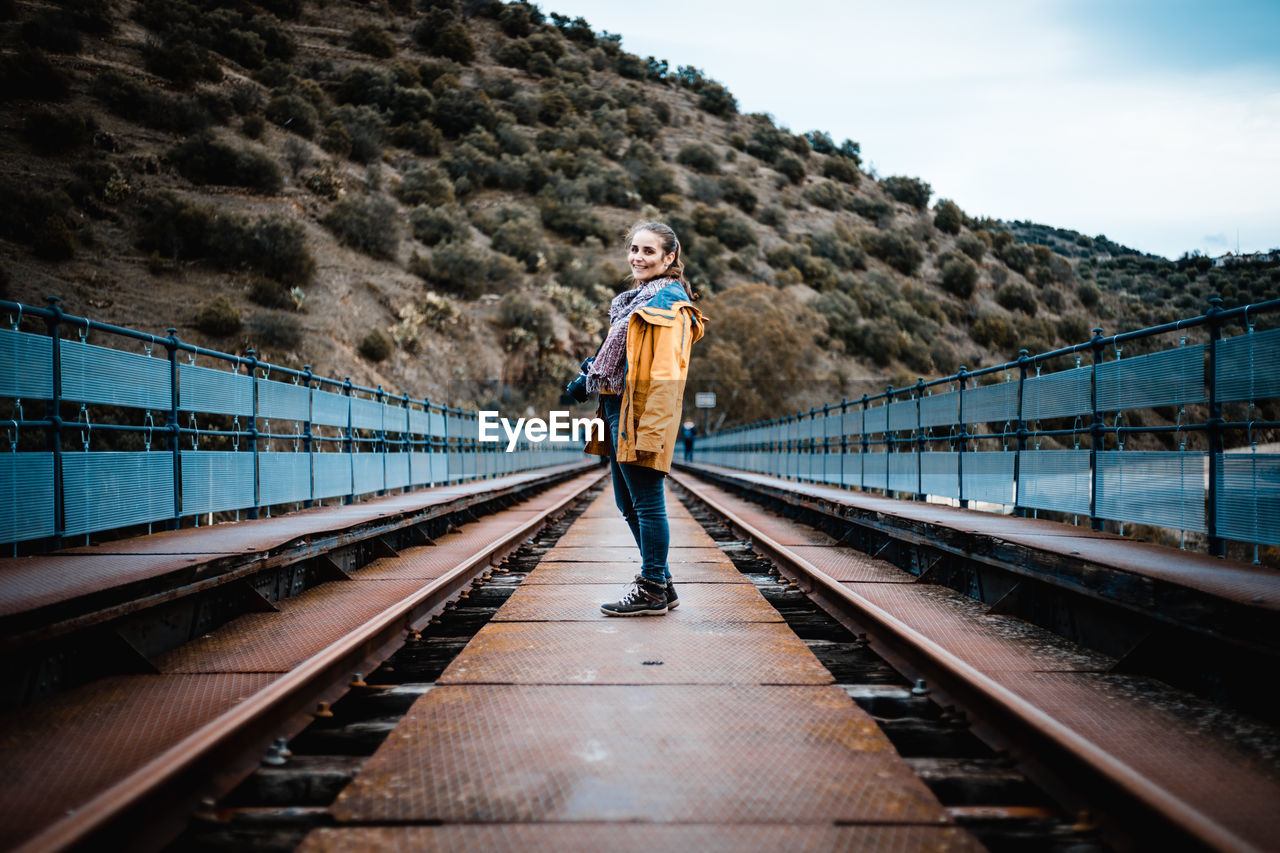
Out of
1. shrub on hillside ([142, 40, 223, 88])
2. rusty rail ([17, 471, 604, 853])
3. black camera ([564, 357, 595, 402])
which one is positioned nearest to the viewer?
rusty rail ([17, 471, 604, 853])

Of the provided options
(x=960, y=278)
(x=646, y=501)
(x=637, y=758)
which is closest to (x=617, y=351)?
(x=646, y=501)

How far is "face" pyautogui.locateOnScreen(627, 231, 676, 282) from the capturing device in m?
4.53

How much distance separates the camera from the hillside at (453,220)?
34.9m

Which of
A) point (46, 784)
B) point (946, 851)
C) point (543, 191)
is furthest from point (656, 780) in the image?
point (543, 191)

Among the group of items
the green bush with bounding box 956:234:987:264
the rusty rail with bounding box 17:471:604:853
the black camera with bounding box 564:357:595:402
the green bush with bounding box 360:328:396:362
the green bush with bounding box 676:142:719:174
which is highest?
the green bush with bounding box 676:142:719:174

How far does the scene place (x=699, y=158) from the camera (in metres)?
89.8

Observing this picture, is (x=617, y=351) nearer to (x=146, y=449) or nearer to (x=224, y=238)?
(x=146, y=449)

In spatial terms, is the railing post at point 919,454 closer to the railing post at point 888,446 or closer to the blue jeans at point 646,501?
the railing post at point 888,446

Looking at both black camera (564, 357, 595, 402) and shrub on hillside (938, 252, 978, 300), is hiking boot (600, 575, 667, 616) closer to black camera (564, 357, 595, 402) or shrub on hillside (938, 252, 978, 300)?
black camera (564, 357, 595, 402)

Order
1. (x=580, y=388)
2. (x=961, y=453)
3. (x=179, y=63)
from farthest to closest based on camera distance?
1. (x=179, y=63)
2. (x=961, y=453)
3. (x=580, y=388)

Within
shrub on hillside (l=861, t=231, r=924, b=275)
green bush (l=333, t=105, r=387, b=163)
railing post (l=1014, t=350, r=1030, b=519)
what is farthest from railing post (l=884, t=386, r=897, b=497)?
shrub on hillside (l=861, t=231, r=924, b=275)

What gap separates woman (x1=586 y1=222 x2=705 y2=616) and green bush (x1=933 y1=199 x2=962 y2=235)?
9726 cm

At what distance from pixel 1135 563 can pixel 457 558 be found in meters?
5.09

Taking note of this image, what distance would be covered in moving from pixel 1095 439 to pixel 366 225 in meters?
43.6
